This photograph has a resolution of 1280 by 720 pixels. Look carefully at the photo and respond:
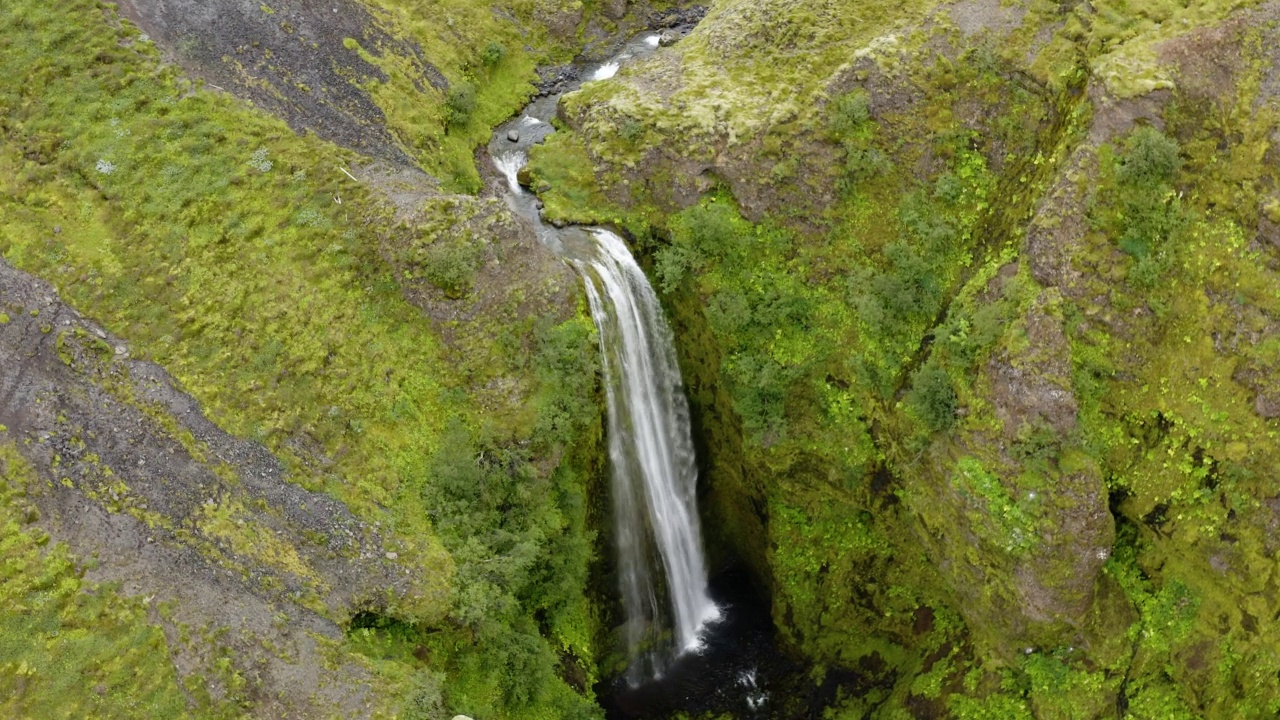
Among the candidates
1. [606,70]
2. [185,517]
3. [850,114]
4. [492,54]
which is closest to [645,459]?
[185,517]

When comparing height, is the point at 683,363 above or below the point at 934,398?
below

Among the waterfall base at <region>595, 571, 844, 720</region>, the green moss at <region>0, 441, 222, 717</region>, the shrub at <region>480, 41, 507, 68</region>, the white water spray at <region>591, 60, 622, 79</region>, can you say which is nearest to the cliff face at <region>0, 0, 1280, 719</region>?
the green moss at <region>0, 441, 222, 717</region>

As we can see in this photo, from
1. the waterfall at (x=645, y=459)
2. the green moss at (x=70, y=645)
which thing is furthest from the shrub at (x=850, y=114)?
the green moss at (x=70, y=645)

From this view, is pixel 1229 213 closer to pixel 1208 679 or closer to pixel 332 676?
pixel 1208 679

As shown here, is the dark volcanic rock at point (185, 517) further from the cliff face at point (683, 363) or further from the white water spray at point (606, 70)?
the white water spray at point (606, 70)

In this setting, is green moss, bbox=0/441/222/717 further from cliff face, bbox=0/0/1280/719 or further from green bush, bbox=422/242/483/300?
green bush, bbox=422/242/483/300

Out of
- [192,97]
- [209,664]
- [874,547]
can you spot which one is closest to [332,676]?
[209,664]

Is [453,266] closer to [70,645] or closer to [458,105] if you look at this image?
[458,105]
